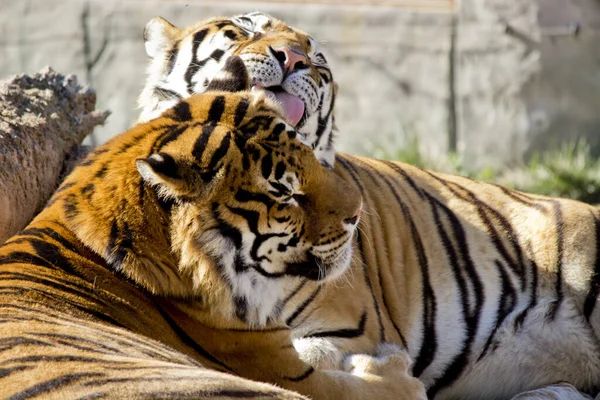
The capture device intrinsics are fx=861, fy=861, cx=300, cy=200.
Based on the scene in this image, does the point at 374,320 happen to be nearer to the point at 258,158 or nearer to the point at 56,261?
the point at 258,158

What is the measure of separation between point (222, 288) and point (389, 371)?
2.67 feet

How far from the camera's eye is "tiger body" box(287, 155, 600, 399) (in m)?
3.42

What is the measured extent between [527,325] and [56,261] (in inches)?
82.3

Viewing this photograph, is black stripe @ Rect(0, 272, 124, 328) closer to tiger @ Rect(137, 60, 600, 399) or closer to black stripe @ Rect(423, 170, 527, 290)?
tiger @ Rect(137, 60, 600, 399)

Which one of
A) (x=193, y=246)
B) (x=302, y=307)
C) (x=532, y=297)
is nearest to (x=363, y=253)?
(x=302, y=307)

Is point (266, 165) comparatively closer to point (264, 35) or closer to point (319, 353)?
point (319, 353)

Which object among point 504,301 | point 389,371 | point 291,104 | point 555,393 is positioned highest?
point 291,104

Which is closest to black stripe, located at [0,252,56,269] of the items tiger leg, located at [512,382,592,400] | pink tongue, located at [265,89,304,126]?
pink tongue, located at [265,89,304,126]

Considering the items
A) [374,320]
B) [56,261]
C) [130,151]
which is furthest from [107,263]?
[374,320]

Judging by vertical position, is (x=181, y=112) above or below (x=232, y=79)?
below

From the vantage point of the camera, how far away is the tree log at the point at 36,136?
351cm

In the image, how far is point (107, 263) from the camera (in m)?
2.25

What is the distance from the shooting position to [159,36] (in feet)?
12.4

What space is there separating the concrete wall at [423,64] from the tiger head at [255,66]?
397 centimetres
